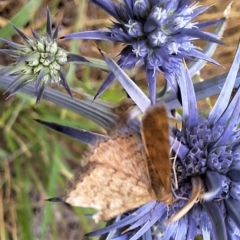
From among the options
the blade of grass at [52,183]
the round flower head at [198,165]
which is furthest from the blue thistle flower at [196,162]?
the blade of grass at [52,183]

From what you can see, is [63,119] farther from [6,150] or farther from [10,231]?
[10,231]

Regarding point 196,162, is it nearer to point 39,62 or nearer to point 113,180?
point 113,180

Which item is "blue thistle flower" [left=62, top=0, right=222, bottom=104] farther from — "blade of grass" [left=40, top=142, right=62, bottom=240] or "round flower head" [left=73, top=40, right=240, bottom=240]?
"blade of grass" [left=40, top=142, right=62, bottom=240]

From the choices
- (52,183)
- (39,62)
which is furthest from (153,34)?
(52,183)

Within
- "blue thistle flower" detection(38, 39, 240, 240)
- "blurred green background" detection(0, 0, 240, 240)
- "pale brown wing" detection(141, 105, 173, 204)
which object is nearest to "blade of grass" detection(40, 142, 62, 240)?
"blurred green background" detection(0, 0, 240, 240)

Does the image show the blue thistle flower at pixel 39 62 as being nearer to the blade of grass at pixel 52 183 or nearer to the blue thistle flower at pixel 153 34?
the blue thistle flower at pixel 153 34

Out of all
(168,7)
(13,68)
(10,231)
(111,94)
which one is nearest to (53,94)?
(13,68)
